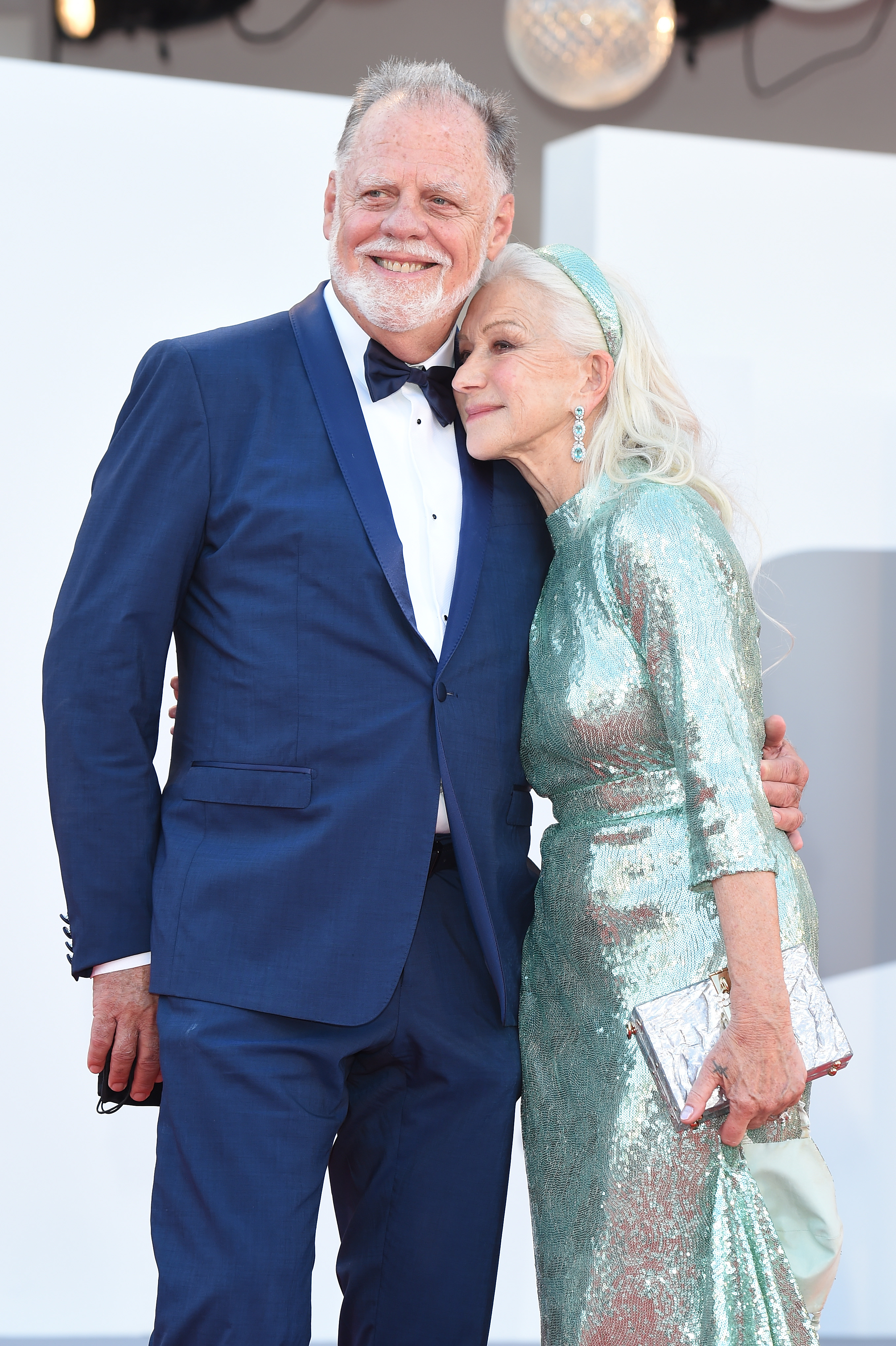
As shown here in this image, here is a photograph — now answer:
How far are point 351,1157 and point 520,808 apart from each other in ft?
1.74

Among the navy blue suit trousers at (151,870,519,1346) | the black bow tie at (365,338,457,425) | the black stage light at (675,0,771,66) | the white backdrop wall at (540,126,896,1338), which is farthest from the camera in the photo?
the black stage light at (675,0,771,66)

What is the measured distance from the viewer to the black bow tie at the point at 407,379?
1.92 meters

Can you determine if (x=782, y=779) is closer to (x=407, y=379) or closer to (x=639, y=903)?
(x=639, y=903)

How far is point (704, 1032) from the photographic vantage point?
172 centimetres

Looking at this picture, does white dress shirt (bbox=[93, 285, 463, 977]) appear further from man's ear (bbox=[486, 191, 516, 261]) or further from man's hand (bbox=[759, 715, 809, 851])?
man's hand (bbox=[759, 715, 809, 851])

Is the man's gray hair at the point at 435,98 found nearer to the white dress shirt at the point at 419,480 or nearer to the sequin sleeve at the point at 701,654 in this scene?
the white dress shirt at the point at 419,480

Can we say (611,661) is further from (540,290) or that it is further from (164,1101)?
(164,1101)

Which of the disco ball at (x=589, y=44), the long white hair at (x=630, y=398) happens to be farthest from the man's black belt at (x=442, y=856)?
the disco ball at (x=589, y=44)

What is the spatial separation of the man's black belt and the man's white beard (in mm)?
699

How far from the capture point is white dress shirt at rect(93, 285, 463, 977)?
187cm

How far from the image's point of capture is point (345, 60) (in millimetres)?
3957

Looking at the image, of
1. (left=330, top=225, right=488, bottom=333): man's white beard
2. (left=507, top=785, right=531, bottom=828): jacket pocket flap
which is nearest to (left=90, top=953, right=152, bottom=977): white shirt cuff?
(left=507, top=785, right=531, bottom=828): jacket pocket flap

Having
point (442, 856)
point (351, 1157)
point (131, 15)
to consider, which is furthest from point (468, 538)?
point (131, 15)

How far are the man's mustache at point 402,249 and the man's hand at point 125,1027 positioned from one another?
99 cm
